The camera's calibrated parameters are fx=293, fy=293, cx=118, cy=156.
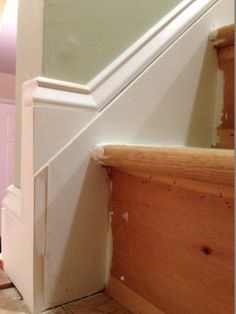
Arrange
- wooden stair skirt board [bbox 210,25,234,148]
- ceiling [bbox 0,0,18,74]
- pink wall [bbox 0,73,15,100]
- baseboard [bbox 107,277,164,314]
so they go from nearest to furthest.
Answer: baseboard [bbox 107,277,164,314] < wooden stair skirt board [bbox 210,25,234,148] < ceiling [bbox 0,0,18,74] < pink wall [bbox 0,73,15,100]

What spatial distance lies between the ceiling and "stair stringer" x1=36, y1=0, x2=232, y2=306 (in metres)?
1.34

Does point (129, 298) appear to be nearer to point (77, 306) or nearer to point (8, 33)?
point (77, 306)

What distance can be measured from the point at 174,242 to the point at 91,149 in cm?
27

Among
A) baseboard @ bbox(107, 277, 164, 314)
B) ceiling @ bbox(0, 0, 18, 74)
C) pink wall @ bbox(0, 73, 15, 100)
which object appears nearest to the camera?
baseboard @ bbox(107, 277, 164, 314)

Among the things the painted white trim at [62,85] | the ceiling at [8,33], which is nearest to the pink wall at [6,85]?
the ceiling at [8,33]

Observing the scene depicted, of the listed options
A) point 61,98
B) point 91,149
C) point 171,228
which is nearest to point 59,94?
point 61,98

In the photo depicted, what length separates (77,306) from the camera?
617mm

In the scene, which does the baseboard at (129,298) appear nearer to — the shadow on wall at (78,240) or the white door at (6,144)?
the shadow on wall at (78,240)

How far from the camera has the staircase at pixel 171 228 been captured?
1.43ft

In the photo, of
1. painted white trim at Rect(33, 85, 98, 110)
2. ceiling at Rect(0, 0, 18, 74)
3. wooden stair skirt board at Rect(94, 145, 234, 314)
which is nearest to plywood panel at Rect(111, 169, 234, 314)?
wooden stair skirt board at Rect(94, 145, 234, 314)

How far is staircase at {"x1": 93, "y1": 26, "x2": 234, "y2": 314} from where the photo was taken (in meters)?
0.44

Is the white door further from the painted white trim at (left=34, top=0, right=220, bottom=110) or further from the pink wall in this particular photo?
the painted white trim at (left=34, top=0, right=220, bottom=110)

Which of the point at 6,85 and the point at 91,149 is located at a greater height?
the point at 6,85

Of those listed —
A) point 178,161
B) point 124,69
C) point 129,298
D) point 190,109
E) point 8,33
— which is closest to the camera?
point 178,161
